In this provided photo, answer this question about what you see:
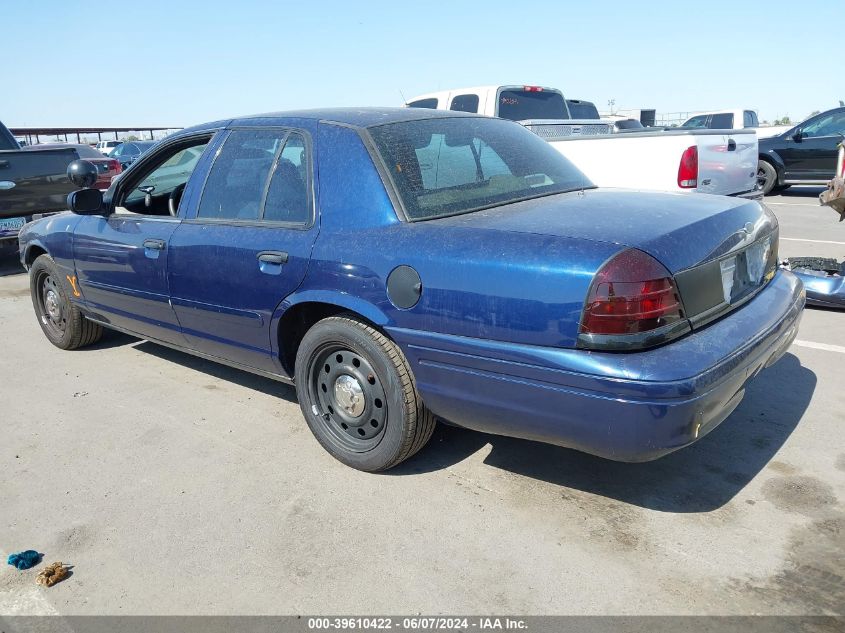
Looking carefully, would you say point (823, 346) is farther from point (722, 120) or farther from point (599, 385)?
point (722, 120)

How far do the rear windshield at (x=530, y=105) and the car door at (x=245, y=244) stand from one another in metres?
6.35

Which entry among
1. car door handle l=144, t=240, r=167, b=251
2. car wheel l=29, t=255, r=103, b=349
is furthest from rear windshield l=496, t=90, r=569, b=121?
car door handle l=144, t=240, r=167, b=251

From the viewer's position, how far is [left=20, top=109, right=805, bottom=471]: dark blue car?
8.18ft

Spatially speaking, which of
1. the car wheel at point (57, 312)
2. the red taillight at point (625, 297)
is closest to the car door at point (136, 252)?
the car wheel at point (57, 312)

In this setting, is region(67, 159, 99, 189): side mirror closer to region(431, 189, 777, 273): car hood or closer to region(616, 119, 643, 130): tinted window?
region(431, 189, 777, 273): car hood

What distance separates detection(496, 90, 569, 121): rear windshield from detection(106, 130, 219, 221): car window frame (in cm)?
602

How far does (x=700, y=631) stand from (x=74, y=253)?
4.42m

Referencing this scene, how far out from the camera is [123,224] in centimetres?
438

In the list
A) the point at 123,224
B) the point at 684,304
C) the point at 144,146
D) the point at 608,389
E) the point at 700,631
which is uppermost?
the point at 144,146

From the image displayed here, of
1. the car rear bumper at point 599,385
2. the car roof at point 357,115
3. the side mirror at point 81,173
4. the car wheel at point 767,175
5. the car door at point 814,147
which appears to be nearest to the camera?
the car rear bumper at point 599,385

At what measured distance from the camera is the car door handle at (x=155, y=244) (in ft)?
13.1

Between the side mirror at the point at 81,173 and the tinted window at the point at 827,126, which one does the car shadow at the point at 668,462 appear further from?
the tinted window at the point at 827,126

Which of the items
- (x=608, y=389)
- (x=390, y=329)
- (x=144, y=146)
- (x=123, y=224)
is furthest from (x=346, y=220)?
(x=144, y=146)

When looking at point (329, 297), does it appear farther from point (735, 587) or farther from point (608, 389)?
point (735, 587)
